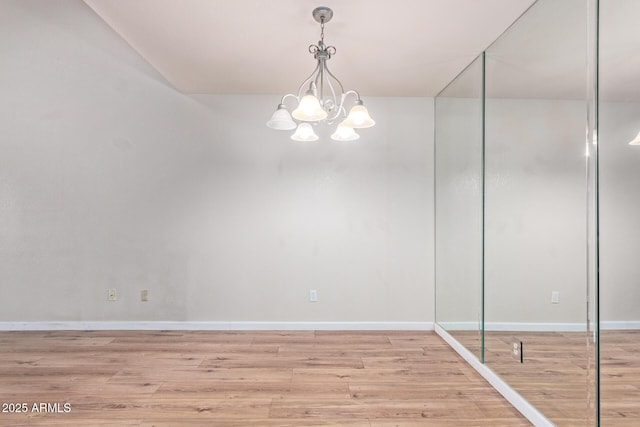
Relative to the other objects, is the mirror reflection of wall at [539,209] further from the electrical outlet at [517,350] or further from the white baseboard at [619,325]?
the white baseboard at [619,325]

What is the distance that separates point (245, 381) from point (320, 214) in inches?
70.6

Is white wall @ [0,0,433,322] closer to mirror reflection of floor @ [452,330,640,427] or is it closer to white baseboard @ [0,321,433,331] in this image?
white baseboard @ [0,321,433,331]

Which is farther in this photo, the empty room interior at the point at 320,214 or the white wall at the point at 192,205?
the white wall at the point at 192,205

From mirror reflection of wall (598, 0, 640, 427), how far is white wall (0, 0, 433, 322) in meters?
2.26

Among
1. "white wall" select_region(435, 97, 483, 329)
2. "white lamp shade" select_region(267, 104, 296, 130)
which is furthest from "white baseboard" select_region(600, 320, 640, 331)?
"white lamp shade" select_region(267, 104, 296, 130)

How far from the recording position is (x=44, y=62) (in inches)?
144

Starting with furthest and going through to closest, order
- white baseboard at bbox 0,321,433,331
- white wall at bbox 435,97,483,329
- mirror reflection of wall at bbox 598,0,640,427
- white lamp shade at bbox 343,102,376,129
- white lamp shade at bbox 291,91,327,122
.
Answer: white baseboard at bbox 0,321,433,331, white wall at bbox 435,97,483,329, white lamp shade at bbox 343,102,376,129, white lamp shade at bbox 291,91,327,122, mirror reflection of wall at bbox 598,0,640,427

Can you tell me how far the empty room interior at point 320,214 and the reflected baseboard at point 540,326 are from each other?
0.04 ft

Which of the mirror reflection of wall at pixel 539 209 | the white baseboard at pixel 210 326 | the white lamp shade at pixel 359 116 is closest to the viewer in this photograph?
the mirror reflection of wall at pixel 539 209

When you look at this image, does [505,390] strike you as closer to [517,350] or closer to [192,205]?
[517,350]

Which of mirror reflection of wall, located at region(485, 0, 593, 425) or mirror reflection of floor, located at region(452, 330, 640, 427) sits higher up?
mirror reflection of wall, located at region(485, 0, 593, 425)

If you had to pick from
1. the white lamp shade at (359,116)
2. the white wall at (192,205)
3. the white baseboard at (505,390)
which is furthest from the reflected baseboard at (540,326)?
the white lamp shade at (359,116)

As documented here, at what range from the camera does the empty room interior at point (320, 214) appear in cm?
168

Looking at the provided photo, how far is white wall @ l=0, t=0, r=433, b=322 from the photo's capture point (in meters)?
3.67
